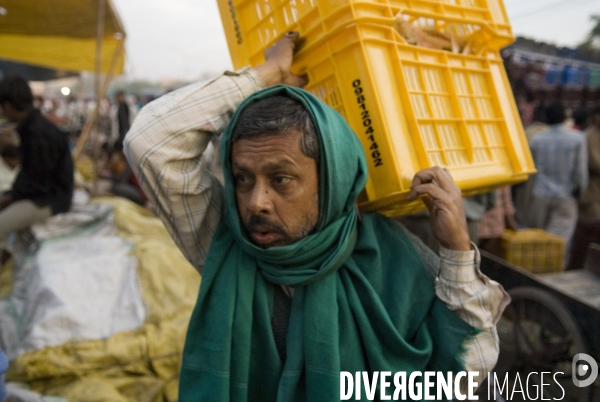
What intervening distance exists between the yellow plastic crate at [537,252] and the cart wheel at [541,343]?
0.50 m

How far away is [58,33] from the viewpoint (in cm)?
695

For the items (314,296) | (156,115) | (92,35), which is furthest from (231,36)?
(92,35)

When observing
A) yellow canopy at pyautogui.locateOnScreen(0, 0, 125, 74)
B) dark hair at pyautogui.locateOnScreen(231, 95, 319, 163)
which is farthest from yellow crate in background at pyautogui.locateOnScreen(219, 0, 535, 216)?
yellow canopy at pyautogui.locateOnScreen(0, 0, 125, 74)

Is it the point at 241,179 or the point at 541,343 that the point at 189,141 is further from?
the point at 541,343

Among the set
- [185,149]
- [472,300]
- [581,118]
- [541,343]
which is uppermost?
[581,118]

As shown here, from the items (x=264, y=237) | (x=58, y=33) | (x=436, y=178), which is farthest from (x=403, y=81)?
(x=58, y=33)

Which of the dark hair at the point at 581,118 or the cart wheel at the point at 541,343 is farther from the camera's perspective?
the dark hair at the point at 581,118

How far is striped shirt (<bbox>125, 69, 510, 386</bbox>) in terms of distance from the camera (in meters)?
1.38

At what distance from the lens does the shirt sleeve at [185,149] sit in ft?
4.95

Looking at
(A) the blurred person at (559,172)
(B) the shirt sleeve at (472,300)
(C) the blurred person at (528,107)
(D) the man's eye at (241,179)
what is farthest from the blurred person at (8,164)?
(C) the blurred person at (528,107)

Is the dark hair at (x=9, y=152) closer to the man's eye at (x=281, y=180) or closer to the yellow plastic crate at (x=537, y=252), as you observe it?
the man's eye at (x=281, y=180)

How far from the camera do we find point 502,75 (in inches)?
73.8

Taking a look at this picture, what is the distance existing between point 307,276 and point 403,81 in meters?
0.77

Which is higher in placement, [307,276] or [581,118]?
[581,118]
